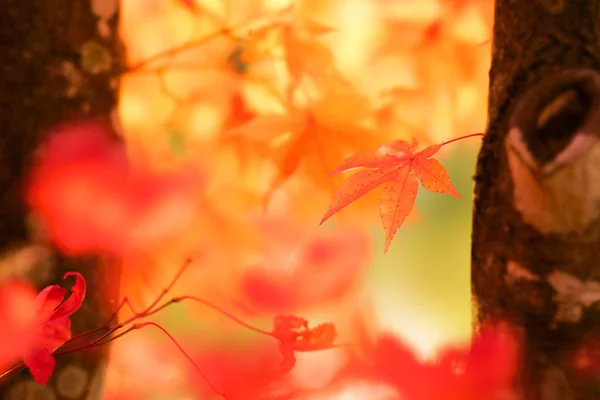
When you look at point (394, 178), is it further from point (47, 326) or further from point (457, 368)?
point (47, 326)

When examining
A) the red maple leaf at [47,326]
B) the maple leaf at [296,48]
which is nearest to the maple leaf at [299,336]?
the red maple leaf at [47,326]

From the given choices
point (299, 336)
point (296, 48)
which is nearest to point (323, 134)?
point (296, 48)

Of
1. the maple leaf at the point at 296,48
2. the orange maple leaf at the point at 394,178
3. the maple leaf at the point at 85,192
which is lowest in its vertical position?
the orange maple leaf at the point at 394,178

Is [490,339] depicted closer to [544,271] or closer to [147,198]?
[544,271]

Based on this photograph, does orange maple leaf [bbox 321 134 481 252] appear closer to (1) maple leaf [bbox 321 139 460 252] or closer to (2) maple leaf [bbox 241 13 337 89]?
(1) maple leaf [bbox 321 139 460 252]

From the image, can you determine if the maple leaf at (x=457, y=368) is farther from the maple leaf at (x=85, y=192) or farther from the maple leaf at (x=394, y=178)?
the maple leaf at (x=85, y=192)

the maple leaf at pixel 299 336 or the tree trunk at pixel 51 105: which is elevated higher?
the tree trunk at pixel 51 105
